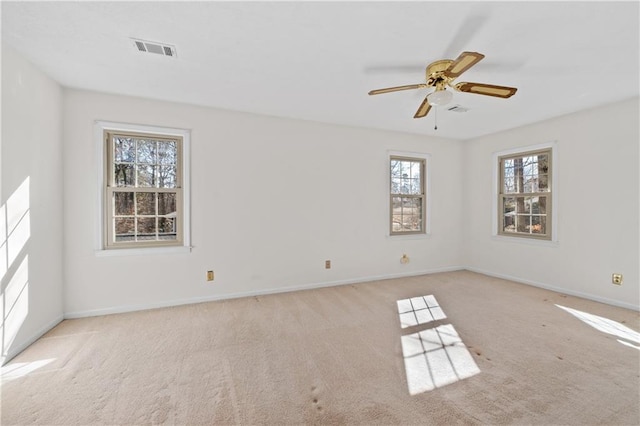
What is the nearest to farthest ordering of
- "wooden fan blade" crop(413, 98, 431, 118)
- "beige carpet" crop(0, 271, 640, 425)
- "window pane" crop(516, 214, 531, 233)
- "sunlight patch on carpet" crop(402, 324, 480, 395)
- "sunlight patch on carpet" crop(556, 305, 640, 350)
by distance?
"beige carpet" crop(0, 271, 640, 425) → "sunlight patch on carpet" crop(402, 324, 480, 395) → "sunlight patch on carpet" crop(556, 305, 640, 350) → "wooden fan blade" crop(413, 98, 431, 118) → "window pane" crop(516, 214, 531, 233)

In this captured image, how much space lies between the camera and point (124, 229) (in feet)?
11.1

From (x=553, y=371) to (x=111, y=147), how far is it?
4755 millimetres

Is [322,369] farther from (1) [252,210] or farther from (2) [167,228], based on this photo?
(2) [167,228]

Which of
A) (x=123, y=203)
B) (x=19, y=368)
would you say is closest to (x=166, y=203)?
(x=123, y=203)

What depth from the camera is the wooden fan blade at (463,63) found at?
1.88 m

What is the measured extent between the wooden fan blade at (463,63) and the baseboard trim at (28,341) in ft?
13.5

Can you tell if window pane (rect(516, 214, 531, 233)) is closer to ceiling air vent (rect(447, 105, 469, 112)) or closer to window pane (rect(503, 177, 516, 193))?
window pane (rect(503, 177, 516, 193))

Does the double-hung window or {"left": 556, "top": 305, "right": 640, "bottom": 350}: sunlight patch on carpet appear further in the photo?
the double-hung window

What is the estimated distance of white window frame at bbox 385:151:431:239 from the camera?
481 centimetres

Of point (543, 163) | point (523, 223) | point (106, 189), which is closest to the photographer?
point (106, 189)

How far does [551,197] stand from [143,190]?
5619 millimetres

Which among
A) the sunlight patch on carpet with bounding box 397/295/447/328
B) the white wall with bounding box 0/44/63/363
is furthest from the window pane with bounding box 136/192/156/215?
the sunlight patch on carpet with bounding box 397/295/447/328

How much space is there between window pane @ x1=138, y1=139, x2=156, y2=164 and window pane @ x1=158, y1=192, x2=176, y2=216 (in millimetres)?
429

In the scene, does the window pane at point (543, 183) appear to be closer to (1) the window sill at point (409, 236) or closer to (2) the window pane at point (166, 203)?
(1) the window sill at point (409, 236)
